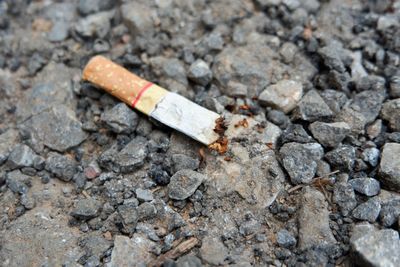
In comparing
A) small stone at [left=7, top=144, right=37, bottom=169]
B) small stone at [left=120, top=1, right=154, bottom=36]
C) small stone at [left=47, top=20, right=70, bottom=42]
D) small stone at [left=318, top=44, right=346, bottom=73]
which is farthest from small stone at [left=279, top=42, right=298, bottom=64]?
small stone at [left=7, top=144, right=37, bottom=169]

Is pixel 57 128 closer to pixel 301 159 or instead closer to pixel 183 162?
pixel 183 162

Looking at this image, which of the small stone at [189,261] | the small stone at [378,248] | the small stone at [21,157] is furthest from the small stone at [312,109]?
the small stone at [21,157]

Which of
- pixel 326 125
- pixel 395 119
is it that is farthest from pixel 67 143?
pixel 395 119

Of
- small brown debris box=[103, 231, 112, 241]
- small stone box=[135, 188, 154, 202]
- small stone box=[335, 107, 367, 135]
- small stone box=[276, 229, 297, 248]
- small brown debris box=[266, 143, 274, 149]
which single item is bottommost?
small brown debris box=[103, 231, 112, 241]

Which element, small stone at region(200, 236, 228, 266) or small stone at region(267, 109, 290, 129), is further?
small stone at region(267, 109, 290, 129)

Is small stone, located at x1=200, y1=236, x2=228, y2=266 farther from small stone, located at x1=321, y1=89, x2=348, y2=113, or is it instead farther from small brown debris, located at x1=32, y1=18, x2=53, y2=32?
small brown debris, located at x1=32, y1=18, x2=53, y2=32

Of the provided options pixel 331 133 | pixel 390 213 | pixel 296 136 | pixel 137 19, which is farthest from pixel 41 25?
pixel 390 213

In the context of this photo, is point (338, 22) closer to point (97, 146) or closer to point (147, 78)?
point (147, 78)
